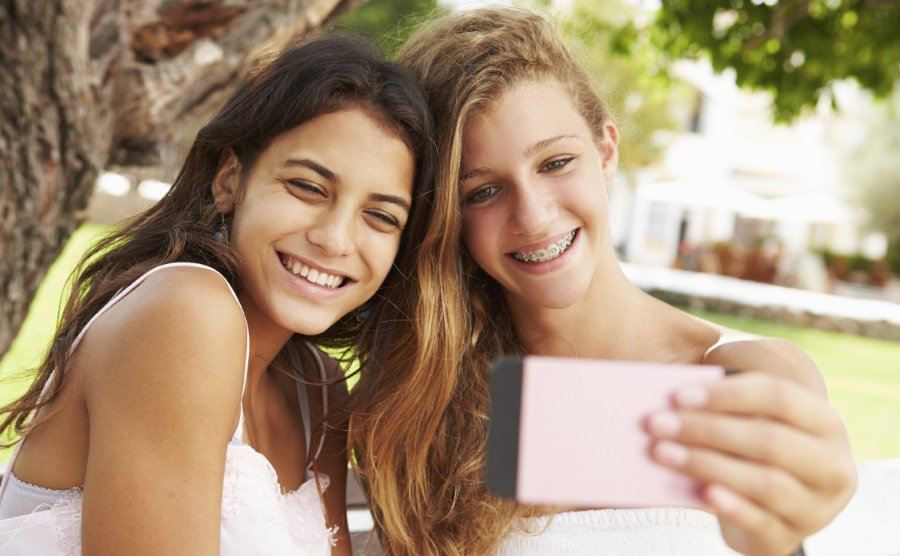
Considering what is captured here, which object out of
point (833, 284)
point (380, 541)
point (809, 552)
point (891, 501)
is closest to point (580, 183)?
point (380, 541)

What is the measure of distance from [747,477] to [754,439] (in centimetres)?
5

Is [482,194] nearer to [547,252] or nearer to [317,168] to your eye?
[547,252]

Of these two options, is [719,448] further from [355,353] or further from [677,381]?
[355,353]

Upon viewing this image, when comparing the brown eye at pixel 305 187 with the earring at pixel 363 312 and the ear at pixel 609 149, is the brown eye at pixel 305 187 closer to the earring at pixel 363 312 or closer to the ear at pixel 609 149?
the earring at pixel 363 312

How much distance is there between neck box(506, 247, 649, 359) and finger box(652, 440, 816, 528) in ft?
4.82

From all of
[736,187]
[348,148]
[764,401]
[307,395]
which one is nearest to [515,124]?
[348,148]

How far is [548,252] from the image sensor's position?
239 centimetres

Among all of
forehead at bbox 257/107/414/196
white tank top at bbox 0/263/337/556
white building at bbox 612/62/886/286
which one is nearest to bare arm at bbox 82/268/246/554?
white tank top at bbox 0/263/337/556

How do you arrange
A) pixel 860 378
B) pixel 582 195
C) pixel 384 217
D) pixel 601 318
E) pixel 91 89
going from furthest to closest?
1. pixel 860 378
2. pixel 91 89
3. pixel 601 318
4. pixel 582 195
5. pixel 384 217

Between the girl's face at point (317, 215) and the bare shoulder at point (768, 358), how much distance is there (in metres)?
0.95

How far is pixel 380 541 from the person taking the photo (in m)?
2.82

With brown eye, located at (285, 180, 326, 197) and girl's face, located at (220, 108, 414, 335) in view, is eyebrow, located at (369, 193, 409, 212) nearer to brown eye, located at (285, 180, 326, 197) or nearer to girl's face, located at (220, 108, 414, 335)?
girl's face, located at (220, 108, 414, 335)

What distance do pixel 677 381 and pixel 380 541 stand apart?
1.95m

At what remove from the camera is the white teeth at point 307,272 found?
7.19ft
